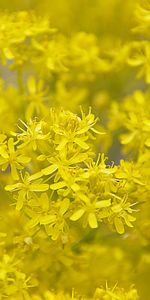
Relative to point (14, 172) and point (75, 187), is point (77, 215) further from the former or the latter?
point (14, 172)

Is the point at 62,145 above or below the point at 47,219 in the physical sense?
above

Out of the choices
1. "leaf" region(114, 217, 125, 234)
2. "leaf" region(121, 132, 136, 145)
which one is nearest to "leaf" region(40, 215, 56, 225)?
"leaf" region(114, 217, 125, 234)

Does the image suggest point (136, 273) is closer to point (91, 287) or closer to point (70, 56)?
point (91, 287)

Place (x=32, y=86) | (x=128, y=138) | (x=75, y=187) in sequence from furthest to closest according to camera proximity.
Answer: (x=32, y=86) < (x=128, y=138) < (x=75, y=187)

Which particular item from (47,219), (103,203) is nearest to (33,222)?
(47,219)

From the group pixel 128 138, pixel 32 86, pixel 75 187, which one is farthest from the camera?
pixel 32 86

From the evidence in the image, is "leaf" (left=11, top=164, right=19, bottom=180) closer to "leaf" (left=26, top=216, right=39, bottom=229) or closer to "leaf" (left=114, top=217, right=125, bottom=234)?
"leaf" (left=26, top=216, right=39, bottom=229)

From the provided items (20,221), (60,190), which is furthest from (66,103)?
(60,190)

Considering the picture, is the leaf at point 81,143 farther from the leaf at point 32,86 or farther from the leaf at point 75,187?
the leaf at point 32,86
